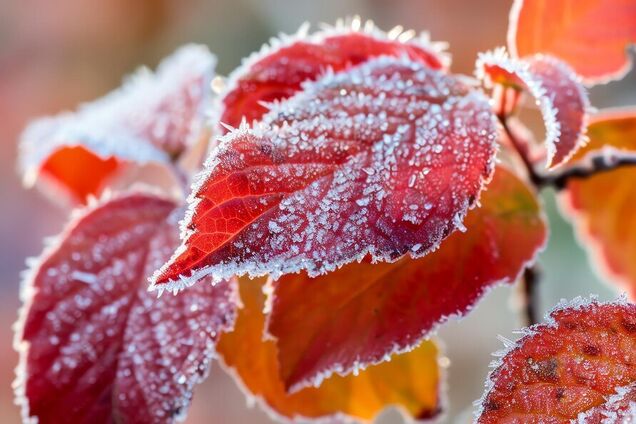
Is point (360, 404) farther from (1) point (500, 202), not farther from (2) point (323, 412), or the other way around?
(1) point (500, 202)

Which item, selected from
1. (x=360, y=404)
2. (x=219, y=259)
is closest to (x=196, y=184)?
(x=219, y=259)

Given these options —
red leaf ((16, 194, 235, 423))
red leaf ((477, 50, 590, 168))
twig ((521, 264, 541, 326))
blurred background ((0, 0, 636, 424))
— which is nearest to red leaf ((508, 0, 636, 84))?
red leaf ((477, 50, 590, 168))

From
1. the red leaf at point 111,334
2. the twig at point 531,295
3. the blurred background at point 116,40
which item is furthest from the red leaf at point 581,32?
the blurred background at point 116,40

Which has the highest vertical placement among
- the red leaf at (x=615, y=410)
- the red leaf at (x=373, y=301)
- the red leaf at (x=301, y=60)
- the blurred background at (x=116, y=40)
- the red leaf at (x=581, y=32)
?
the blurred background at (x=116, y=40)

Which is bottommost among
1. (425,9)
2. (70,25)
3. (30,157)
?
(30,157)

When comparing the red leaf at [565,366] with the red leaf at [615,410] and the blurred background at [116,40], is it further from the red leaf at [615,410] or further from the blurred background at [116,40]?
the blurred background at [116,40]

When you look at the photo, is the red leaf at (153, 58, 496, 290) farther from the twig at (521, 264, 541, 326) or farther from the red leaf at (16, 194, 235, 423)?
the twig at (521, 264, 541, 326)

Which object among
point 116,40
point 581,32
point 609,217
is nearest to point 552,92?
point 581,32
